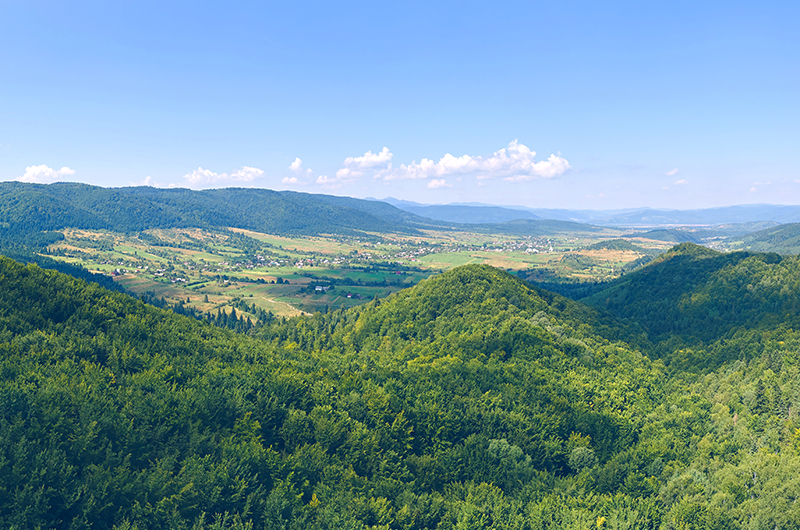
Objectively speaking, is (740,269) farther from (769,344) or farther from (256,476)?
(256,476)

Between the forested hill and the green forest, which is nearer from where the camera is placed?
the green forest

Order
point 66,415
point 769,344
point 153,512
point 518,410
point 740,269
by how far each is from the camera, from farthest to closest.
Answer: point 740,269 → point 769,344 → point 518,410 → point 66,415 → point 153,512

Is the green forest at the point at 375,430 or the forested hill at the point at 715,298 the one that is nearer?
the green forest at the point at 375,430

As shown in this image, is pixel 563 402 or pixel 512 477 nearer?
pixel 512 477

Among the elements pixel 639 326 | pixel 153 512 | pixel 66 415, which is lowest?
pixel 639 326

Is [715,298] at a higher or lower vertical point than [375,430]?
higher

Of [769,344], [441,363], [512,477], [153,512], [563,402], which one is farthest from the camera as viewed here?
[769,344]

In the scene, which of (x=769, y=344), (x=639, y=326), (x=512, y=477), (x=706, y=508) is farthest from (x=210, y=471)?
(x=639, y=326)

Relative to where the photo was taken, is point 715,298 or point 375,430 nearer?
point 375,430
